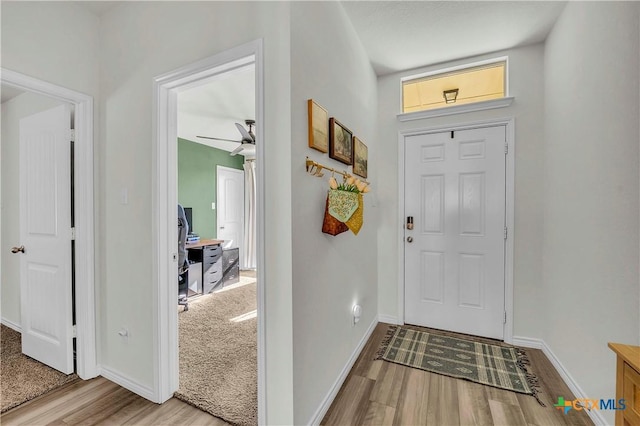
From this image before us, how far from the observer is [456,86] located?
110 inches

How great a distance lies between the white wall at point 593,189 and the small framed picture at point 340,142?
147cm

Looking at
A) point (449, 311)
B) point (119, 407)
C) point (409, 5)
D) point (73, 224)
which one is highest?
point (409, 5)

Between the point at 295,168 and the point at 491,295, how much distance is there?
2.38m

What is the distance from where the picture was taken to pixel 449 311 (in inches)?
110

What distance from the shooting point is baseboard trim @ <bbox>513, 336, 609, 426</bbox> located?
61.2 inches

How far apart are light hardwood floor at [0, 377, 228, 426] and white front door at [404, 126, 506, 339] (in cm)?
218

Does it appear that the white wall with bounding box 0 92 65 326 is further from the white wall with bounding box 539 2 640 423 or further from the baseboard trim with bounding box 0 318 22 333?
the white wall with bounding box 539 2 640 423

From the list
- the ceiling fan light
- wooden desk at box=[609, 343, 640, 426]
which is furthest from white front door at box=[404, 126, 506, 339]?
wooden desk at box=[609, 343, 640, 426]

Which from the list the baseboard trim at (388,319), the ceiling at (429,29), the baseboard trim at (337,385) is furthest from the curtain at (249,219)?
the baseboard trim at (337,385)

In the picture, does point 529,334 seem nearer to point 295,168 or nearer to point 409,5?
point 295,168

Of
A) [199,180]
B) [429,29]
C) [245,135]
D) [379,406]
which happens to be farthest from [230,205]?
[379,406]

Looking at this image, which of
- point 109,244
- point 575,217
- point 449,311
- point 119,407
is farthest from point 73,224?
point 575,217

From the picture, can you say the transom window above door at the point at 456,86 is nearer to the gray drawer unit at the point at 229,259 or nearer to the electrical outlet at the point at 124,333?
the electrical outlet at the point at 124,333

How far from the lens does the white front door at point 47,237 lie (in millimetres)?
2016
